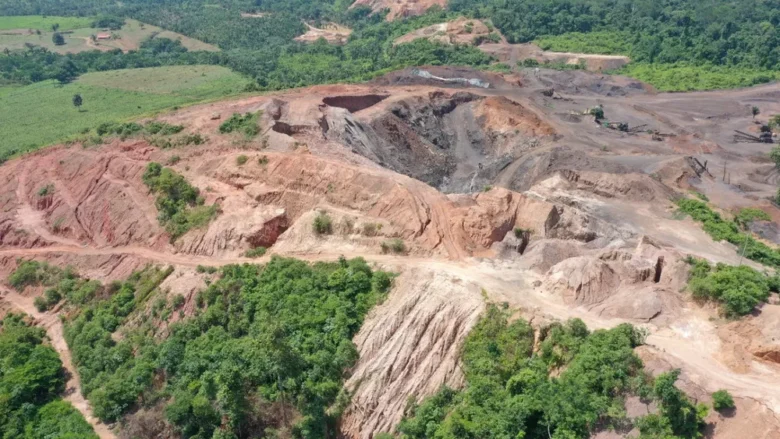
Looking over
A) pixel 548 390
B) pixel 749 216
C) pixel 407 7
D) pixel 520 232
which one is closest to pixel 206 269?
pixel 520 232

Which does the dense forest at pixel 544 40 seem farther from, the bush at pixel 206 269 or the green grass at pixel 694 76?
the bush at pixel 206 269

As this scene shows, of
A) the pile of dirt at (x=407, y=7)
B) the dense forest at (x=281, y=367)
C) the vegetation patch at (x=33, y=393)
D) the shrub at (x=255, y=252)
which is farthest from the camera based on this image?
the pile of dirt at (x=407, y=7)

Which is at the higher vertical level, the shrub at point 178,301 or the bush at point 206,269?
the bush at point 206,269

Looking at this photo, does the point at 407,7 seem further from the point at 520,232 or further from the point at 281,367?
the point at 281,367

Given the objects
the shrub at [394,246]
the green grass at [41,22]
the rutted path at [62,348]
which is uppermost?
the green grass at [41,22]

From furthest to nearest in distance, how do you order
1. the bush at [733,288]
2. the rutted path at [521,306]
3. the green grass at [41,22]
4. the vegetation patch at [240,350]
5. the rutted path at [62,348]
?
the green grass at [41,22], the rutted path at [62,348], the vegetation patch at [240,350], the bush at [733,288], the rutted path at [521,306]

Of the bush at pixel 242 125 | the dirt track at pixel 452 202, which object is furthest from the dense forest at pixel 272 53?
the dirt track at pixel 452 202

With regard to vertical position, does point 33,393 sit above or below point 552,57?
below
